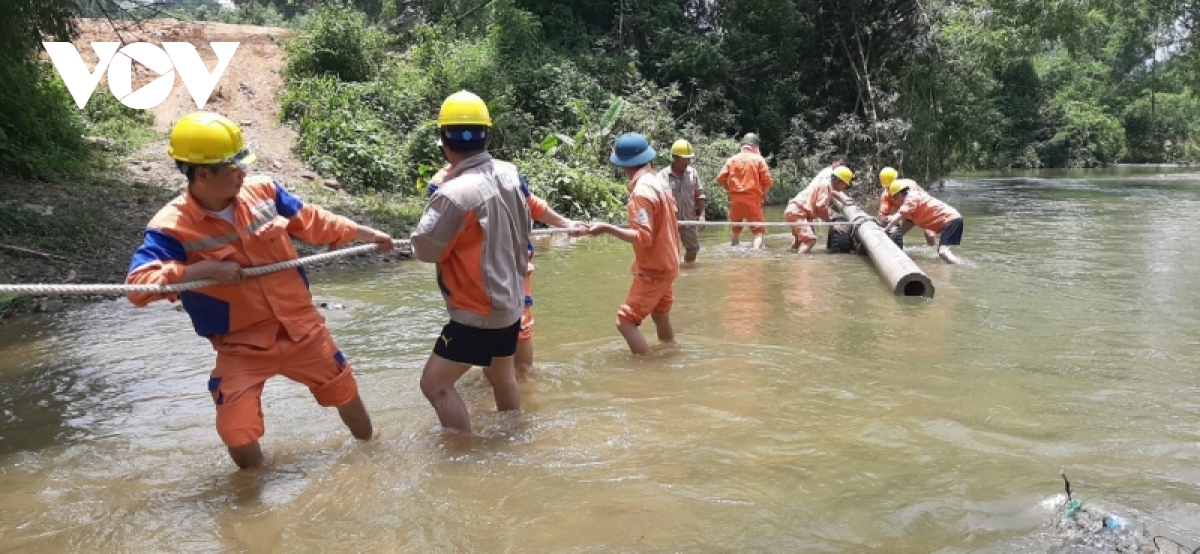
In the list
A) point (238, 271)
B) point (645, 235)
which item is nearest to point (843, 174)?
point (645, 235)

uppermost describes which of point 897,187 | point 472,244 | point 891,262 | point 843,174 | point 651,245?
point 472,244

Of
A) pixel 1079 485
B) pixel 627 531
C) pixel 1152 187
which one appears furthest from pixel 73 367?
pixel 1152 187

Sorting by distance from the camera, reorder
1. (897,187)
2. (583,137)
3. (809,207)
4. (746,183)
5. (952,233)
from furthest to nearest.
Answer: (583,137)
(809,207)
(746,183)
(897,187)
(952,233)

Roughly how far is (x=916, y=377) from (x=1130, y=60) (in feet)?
222

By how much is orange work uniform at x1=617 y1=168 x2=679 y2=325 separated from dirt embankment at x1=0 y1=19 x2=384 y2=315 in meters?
5.47

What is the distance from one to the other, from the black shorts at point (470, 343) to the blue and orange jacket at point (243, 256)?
571mm

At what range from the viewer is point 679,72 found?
19.9 metres

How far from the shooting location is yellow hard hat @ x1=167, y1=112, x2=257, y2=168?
317cm

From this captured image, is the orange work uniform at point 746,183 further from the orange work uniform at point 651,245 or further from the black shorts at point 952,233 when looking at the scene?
the orange work uniform at point 651,245

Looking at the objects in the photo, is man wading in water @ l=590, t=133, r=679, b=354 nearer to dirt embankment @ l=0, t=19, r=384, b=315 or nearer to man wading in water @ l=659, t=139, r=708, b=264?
man wading in water @ l=659, t=139, r=708, b=264

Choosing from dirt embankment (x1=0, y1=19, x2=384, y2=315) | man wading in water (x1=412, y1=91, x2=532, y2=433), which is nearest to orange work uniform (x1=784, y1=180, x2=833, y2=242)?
dirt embankment (x1=0, y1=19, x2=384, y2=315)

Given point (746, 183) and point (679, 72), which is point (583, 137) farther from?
point (746, 183)

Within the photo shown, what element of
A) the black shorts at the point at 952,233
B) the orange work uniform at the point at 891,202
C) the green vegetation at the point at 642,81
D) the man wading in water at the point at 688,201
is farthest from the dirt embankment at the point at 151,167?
the black shorts at the point at 952,233

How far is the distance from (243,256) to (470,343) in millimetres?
1032
